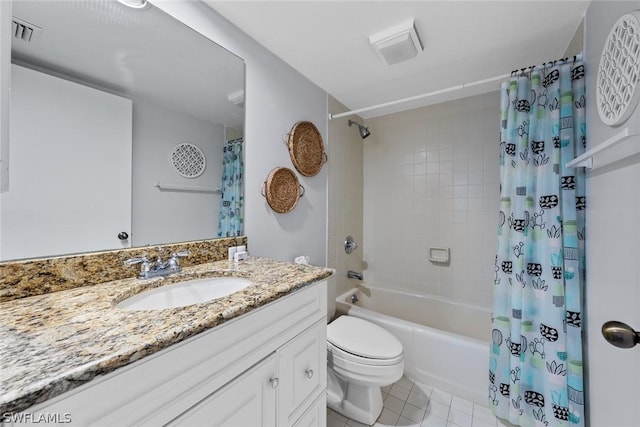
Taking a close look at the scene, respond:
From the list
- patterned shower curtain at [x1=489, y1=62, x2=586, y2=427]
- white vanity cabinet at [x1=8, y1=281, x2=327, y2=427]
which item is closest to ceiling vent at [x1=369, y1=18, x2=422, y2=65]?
patterned shower curtain at [x1=489, y1=62, x2=586, y2=427]

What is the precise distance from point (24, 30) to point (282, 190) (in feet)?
3.67

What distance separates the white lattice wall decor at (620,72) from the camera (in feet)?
2.45

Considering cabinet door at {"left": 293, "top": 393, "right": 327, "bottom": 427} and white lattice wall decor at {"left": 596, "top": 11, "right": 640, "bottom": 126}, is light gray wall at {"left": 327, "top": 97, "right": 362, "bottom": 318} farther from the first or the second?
Answer: white lattice wall decor at {"left": 596, "top": 11, "right": 640, "bottom": 126}

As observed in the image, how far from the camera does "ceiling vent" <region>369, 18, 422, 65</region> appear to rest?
1.31 metres

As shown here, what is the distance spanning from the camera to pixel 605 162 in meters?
0.94

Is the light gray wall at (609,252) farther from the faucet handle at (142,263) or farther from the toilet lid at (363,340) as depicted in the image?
the faucet handle at (142,263)

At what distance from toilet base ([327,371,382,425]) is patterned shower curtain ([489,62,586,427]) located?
648 millimetres

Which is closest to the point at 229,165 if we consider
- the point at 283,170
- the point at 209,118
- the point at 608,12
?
the point at 209,118

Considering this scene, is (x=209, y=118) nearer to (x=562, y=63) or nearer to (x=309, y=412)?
(x=309, y=412)

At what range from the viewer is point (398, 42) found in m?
1.37

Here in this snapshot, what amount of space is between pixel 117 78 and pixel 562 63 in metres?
2.03

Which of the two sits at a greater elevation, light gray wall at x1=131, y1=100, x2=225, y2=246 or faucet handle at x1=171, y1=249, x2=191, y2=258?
light gray wall at x1=131, y1=100, x2=225, y2=246

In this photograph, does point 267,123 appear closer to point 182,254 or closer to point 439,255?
point 182,254

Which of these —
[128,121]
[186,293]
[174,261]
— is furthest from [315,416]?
[128,121]
